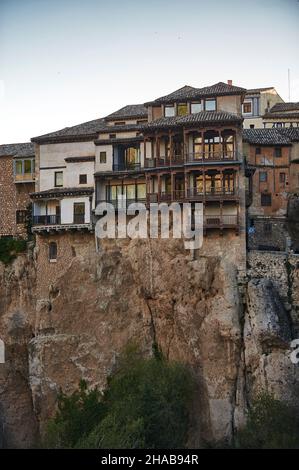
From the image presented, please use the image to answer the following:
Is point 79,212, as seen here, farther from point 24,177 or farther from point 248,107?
point 248,107

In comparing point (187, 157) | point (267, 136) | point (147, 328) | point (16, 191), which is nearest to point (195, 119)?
point (187, 157)

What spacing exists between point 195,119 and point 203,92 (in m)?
3.12

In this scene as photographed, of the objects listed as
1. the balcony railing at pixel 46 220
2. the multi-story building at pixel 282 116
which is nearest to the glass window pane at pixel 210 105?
the balcony railing at pixel 46 220

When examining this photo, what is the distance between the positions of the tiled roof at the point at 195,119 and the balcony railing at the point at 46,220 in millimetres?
8143

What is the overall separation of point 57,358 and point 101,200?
9985mm

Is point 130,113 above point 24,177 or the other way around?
above

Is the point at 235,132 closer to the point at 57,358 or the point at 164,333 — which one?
the point at 164,333

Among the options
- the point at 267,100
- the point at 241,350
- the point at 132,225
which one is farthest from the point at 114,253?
the point at 267,100

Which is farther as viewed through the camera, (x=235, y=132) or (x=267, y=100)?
(x=267, y=100)

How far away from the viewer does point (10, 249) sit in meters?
60.4

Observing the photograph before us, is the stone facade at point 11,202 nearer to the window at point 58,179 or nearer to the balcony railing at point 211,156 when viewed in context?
the window at point 58,179

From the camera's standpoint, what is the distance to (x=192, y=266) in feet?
174

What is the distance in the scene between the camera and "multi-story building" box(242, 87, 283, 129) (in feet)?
242

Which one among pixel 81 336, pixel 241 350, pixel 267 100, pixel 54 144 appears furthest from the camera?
pixel 267 100
